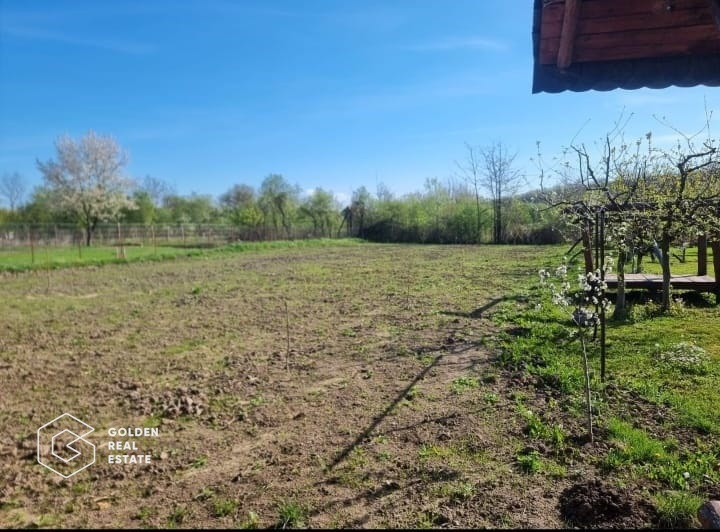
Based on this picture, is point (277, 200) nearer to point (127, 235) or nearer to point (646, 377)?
point (127, 235)

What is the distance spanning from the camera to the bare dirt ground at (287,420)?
2564 mm

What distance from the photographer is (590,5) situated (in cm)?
244

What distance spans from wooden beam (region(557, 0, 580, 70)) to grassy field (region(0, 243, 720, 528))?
2.67m

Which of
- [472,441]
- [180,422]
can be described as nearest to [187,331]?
[180,422]

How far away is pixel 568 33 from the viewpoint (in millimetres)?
2504

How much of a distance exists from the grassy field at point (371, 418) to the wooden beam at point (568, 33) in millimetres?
2670

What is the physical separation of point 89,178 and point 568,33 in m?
41.6

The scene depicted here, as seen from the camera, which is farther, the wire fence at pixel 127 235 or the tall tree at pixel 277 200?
the tall tree at pixel 277 200

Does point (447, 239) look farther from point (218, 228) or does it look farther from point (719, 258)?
point (719, 258)

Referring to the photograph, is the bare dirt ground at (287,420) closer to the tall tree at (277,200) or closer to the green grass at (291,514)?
the green grass at (291,514)

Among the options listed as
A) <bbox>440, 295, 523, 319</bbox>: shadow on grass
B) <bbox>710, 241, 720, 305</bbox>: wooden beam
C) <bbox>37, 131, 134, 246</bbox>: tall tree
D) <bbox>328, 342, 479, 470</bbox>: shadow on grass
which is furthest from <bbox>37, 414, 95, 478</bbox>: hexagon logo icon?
<bbox>37, 131, 134, 246</bbox>: tall tree

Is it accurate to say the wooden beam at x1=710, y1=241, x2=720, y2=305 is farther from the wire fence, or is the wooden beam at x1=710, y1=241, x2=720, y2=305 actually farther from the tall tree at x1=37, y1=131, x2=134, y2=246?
the tall tree at x1=37, y1=131, x2=134, y2=246

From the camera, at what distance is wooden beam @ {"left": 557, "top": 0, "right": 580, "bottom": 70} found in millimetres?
2373

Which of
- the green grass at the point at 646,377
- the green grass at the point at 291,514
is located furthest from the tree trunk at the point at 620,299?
the green grass at the point at 291,514
